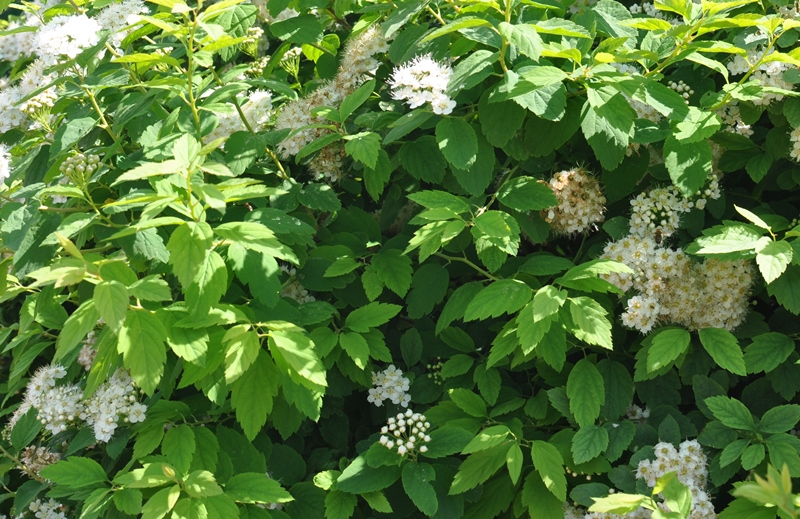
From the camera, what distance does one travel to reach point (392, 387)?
2381 millimetres

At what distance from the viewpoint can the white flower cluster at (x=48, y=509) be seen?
255 centimetres

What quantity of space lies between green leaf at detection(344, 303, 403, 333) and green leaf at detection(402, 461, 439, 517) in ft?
1.23

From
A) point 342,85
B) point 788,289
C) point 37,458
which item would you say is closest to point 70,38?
point 342,85

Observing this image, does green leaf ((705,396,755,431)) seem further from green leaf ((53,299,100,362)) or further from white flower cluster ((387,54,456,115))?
green leaf ((53,299,100,362))

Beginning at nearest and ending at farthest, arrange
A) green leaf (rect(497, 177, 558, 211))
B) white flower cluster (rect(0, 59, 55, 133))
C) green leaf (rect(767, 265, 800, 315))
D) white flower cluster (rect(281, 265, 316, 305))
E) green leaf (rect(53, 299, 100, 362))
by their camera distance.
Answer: green leaf (rect(53, 299, 100, 362)) → green leaf (rect(767, 265, 800, 315)) → green leaf (rect(497, 177, 558, 211)) → white flower cluster (rect(281, 265, 316, 305)) → white flower cluster (rect(0, 59, 55, 133))

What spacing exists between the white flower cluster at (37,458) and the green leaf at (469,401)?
4.23 feet

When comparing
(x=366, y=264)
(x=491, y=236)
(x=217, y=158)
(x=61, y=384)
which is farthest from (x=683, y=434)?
(x=61, y=384)

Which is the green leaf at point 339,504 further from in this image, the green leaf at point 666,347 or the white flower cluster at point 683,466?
the green leaf at point 666,347

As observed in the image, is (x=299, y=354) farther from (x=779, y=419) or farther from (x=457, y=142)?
(x=779, y=419)

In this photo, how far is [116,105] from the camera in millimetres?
2482

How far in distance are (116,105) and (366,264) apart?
2.96 ft

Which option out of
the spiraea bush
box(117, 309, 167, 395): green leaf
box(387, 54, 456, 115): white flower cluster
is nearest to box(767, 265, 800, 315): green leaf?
the spiraea bush

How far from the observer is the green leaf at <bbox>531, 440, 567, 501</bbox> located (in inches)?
77.6

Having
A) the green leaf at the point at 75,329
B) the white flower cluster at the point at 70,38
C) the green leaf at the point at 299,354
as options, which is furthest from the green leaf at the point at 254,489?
the white flower cluster at the point at 70,38
